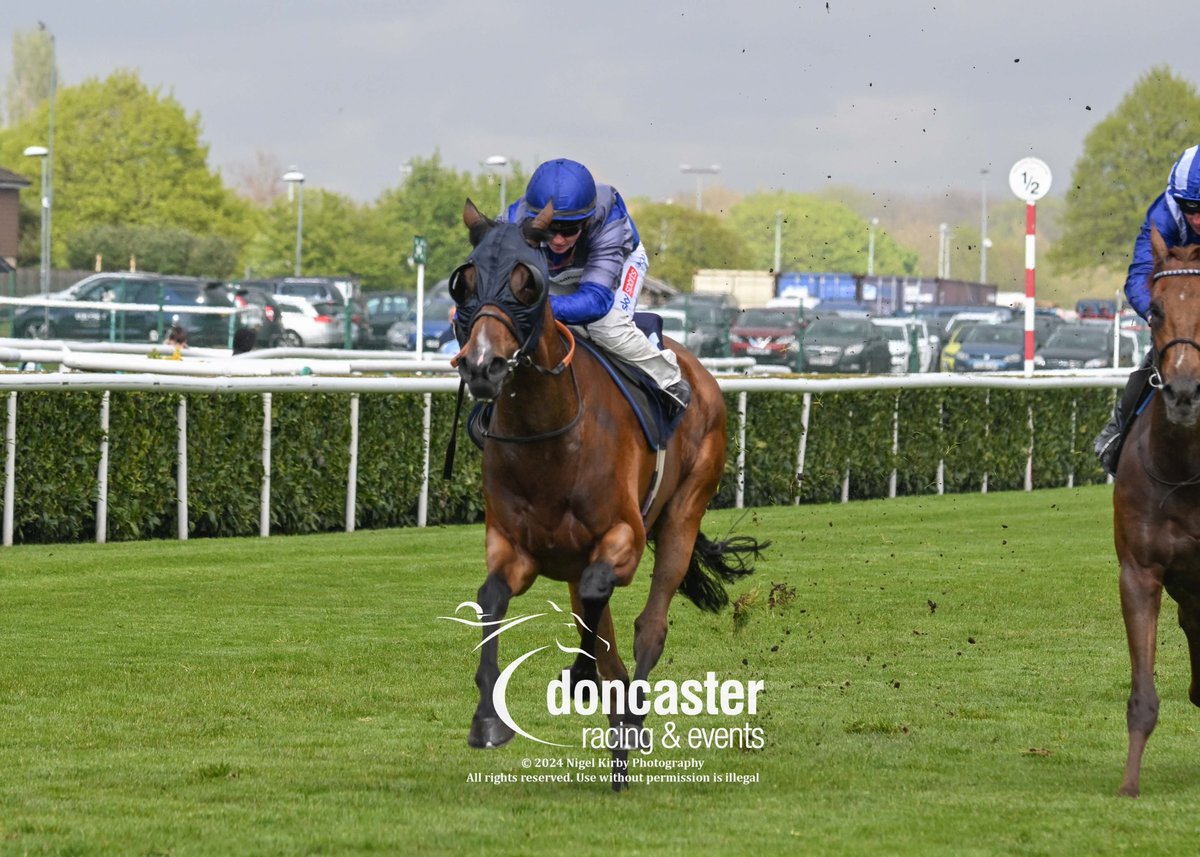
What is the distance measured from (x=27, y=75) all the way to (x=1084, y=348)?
90.5 metres

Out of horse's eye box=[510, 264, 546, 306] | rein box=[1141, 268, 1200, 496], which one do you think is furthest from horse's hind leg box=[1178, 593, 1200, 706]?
horse's eye box=[510, 264, 546, 306]

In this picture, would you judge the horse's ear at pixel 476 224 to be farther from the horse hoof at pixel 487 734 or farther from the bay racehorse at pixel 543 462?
the horse hoof at pixel 487 734

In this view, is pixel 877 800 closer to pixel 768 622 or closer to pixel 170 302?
pixel 768 622

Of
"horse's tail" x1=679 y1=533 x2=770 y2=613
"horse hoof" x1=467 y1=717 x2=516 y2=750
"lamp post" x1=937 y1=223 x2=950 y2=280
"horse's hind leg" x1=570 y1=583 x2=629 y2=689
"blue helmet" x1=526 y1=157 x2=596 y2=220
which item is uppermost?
"lamp post" x1=937 y1=223 x2=950 y2=280

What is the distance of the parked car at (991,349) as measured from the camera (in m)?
32.3

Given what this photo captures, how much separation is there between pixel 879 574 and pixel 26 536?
5.15 m

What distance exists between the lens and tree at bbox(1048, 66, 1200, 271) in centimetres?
6544

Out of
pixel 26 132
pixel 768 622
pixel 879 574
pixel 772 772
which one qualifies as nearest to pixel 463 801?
pixel 772 772

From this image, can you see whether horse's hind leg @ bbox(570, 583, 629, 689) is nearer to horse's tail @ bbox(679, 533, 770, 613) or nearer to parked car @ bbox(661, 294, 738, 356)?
horse's tail @ bbox(679, 533, 770, 613)

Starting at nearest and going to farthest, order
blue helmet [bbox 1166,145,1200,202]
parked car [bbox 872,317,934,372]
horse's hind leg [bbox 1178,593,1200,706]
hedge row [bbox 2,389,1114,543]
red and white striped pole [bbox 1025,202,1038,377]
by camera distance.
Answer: blue helmet [bbox 1166,145,1200,202], horse's hind leg [bbox 1178,593,1200,706], hedge row [bbox 2,389,1114,543], red and white striped pole [bbox 1025,202,1038,377], parked car [bbox 872,317,934,372]

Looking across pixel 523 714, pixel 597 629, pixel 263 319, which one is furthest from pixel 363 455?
pixel 263 319

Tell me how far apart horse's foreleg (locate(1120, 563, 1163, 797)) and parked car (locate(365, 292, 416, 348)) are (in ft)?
101

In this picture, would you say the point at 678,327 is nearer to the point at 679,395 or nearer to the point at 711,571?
the point at 711,571

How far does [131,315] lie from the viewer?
30438 millimetres
